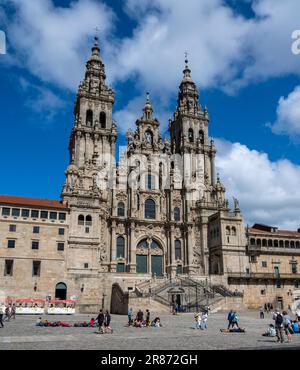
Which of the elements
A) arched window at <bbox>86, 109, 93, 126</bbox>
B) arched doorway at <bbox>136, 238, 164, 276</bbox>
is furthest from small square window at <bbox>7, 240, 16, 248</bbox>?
arched window at <bbox>86, 109, 93, 126</bbox>

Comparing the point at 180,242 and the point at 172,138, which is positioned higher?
the point at 172,138

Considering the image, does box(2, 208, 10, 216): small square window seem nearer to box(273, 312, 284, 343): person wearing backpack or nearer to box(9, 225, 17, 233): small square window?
box(9, 225, 17, 233): small square window

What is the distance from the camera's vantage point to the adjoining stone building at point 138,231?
4950 centimetres

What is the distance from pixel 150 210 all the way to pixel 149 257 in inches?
303

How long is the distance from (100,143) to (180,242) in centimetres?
2053

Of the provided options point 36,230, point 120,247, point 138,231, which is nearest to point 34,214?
point 36,230

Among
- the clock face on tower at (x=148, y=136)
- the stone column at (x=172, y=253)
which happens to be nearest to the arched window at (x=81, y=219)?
the stone column at (x=172, y=253)

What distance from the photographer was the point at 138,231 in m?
60.8

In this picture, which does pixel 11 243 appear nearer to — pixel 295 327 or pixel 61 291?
pixel 61 291

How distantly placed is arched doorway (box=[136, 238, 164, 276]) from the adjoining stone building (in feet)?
0.51
